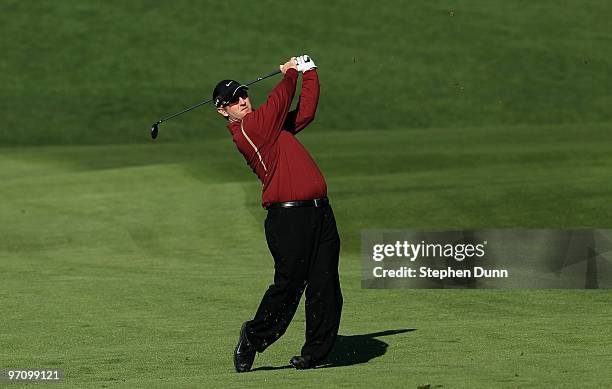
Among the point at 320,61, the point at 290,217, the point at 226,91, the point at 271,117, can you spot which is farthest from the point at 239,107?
the point at 320,61

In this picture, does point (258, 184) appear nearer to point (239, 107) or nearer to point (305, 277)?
point (239, 107)

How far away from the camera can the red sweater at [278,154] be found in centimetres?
948

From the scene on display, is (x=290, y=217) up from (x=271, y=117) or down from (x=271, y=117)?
down

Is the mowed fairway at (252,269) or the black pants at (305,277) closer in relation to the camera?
the black pants at (305,277)

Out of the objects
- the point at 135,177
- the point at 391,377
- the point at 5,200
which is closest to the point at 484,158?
the point at 135,177

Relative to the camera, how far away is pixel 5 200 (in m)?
25.4

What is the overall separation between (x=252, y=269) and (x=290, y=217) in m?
8.26

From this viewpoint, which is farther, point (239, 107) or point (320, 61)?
point (320, 61)

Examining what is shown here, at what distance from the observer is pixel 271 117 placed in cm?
952

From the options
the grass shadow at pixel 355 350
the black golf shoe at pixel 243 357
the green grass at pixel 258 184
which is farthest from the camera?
the green grass at pixel 258 184

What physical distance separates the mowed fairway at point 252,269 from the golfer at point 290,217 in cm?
29

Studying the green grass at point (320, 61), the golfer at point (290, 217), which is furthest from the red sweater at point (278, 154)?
the green grass at point (320, 61)

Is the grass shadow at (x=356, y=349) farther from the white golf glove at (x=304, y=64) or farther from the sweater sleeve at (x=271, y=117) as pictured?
A: the white golf glove at (x=304, y=64)

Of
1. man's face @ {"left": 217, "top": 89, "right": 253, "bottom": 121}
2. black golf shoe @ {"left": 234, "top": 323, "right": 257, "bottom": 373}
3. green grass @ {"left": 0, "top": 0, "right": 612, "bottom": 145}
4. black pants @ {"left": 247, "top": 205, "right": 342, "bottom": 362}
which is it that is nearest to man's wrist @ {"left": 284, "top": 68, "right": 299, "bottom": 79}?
man's face @ {"left": 217, "top": 89, "right": 253, "bottom": 121}
